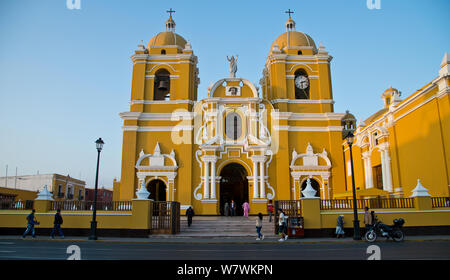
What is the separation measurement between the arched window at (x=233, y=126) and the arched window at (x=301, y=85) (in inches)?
Answer: 208

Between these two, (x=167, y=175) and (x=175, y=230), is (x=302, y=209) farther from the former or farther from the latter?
(x=167, y=175)

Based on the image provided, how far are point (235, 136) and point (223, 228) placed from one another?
8241 mm

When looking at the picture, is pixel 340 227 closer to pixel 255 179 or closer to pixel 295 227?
pixel 295 227

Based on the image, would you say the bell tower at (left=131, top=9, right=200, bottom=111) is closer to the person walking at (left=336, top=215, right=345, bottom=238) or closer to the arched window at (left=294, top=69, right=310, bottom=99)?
the arched window at (left=294, top=69, right=310, bottom=99)

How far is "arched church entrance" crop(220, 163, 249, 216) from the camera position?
80.0ft

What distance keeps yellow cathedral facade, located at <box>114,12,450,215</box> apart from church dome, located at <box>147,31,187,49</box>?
427 mm

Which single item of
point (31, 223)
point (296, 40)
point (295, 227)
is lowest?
point (295, 227)

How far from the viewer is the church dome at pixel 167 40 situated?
27.2m

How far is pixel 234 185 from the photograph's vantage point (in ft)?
81.1

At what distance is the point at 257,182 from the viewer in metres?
23.2

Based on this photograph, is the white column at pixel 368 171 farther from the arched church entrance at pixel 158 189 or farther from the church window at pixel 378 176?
the arched church entrance at pixel 158 189

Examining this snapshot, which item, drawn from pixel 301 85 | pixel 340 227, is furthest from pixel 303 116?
pixel 340 227
